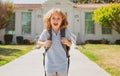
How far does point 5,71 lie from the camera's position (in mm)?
10305

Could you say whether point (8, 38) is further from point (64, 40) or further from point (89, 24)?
point (64, 40)

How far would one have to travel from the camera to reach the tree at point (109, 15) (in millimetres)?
24984

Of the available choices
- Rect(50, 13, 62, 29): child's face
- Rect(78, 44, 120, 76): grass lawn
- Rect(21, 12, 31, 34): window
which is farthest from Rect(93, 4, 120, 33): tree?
Rect(50, 13, 62, 29): child's face

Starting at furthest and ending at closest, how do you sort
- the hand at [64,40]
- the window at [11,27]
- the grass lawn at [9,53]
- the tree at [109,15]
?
the window at [11,27]
the tree at [109,15]
the grass lawn at [9,53]
the hand at [64,40]

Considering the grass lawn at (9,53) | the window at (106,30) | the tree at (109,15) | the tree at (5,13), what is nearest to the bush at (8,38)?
the tree at (5,13)

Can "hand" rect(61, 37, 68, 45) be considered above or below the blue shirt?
above

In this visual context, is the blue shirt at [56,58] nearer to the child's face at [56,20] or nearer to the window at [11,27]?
the child's face at [56,20]

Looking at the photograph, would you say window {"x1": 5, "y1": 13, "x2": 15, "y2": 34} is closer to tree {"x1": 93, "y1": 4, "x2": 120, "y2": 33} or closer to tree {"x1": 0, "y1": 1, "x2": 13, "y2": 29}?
tree {"x1": 0, "y1": 1, "x2": 13, "y2": 29}

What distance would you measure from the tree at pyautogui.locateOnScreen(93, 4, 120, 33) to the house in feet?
4.26

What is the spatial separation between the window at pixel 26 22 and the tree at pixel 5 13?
160 centimetres

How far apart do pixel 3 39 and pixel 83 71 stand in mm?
16904

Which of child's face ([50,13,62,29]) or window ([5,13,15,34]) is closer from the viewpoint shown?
child's face ([50,13,62,29])

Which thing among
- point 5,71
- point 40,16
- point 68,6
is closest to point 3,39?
point 40,16

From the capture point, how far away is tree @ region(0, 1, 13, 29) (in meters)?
24.4
